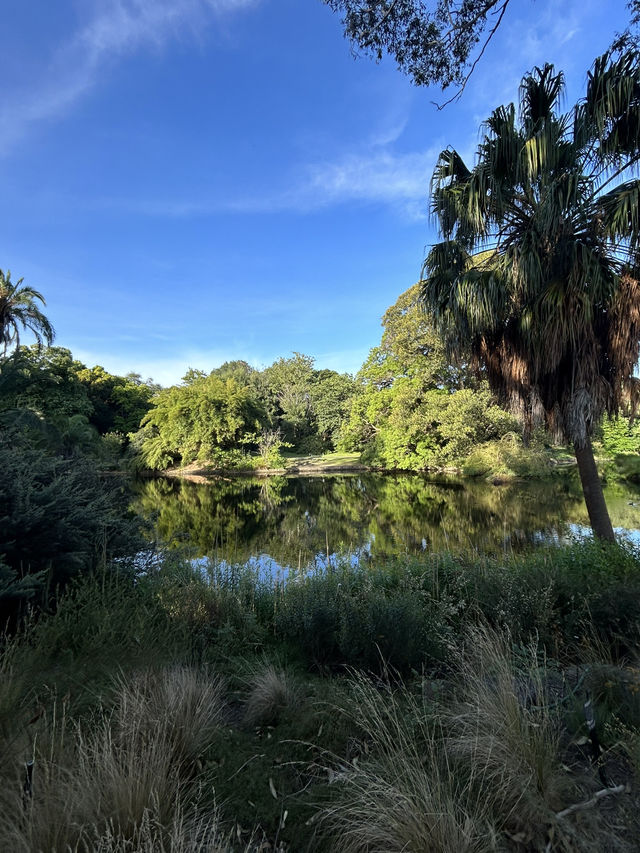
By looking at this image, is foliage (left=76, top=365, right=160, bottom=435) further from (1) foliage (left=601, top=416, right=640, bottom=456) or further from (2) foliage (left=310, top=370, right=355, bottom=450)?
(1) foliage (left=601, top=416, right=640, bottom=456)

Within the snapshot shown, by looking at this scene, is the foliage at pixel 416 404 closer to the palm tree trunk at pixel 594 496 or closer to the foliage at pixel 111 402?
the palm tree trunk at pixel 594 496

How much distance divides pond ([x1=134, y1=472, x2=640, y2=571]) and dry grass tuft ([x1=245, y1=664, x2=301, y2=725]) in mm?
3785

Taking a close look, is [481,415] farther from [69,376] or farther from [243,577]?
[69,376]

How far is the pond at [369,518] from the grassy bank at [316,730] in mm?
3063

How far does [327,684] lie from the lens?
2.94 metres

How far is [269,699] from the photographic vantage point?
2.66 metres

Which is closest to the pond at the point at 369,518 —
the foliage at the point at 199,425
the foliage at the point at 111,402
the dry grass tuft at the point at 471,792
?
the dry grass tuft at the point at 471,792

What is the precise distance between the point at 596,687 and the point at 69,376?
1525 inches

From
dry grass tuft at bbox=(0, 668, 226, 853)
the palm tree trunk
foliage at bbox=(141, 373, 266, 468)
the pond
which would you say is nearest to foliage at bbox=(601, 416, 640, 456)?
the pond

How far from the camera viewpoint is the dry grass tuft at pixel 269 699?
2590mm

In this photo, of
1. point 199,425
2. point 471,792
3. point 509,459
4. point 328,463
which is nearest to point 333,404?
point 328,463

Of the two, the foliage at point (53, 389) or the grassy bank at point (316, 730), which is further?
the foliage at point (53, 389)

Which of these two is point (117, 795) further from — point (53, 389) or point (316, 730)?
point (53, 389)

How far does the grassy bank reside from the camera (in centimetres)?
151
